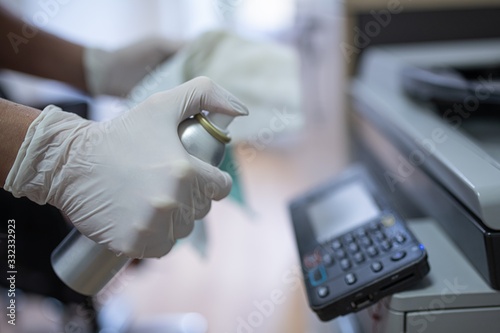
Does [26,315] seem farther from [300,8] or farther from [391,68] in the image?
[300,8]

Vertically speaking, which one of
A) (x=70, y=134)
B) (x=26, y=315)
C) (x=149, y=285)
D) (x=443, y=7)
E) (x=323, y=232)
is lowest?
(x=26, y=315)

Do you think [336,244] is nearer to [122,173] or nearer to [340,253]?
[340,253]

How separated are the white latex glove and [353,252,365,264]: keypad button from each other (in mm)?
178

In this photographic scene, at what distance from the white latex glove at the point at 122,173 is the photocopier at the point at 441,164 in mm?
234

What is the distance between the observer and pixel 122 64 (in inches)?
29.4

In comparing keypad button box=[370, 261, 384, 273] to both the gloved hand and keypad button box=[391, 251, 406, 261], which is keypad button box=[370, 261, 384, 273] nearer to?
keypad button box=[391, 251, 406, 261]

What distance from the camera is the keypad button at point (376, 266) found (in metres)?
0.47

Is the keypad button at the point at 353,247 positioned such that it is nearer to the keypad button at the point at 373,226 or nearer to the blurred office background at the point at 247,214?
the keypad button at the point at 373,226

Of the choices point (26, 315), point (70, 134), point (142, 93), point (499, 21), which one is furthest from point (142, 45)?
point (499, 21)

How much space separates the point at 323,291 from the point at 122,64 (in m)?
0.47

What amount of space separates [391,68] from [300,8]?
0.97 meters

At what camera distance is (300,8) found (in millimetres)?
1753

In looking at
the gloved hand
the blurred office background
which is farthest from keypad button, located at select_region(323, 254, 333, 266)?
the gloved hand

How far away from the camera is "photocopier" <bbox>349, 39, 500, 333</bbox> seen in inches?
18.2
